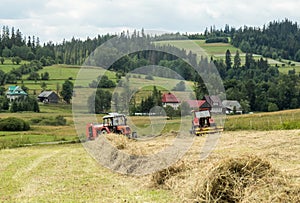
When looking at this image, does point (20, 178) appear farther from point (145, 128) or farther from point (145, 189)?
point (145, 128)

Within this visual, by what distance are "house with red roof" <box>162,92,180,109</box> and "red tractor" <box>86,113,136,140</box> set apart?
12.2m

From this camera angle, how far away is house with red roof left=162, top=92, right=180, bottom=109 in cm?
3681

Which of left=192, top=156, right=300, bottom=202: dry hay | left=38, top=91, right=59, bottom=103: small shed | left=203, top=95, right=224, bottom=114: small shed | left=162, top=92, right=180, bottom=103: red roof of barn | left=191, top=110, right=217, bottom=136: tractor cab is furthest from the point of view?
left=38, top=91, right=59, bottom=103: small shed

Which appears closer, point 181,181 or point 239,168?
point 239,168

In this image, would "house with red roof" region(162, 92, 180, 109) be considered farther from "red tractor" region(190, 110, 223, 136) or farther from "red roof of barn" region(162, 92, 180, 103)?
"red tractor" region(190, 110, 223, 136)

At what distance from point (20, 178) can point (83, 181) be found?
2.27m

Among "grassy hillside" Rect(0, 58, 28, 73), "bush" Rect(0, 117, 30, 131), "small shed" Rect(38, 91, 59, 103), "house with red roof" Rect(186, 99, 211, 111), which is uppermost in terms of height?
"grassy hillside" Rect(0, 58, 28, 73)

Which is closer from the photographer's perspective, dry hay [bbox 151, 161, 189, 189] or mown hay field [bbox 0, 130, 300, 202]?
mown hay field [bbox 0, 130, 300, 202]

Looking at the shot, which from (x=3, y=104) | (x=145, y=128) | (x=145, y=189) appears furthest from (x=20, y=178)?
(x=3, y=104)

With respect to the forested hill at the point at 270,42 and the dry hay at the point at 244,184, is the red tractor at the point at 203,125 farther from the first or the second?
the forested hill at the point at 270,42

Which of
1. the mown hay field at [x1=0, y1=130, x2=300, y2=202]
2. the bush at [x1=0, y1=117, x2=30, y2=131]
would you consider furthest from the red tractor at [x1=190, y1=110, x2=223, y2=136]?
the bush at [x1=0, y1=117, x2=30, y2=131]

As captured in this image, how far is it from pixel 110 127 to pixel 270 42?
12278cm

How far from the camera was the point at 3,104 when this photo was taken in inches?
2650

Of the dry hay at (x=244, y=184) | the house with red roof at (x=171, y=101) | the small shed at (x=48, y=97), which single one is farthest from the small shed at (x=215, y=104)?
the dry hay at (x=244, y=184)
